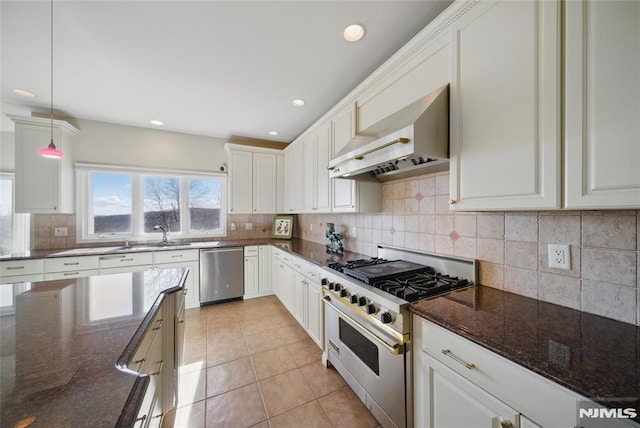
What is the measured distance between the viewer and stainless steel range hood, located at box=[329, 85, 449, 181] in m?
→ 1.19

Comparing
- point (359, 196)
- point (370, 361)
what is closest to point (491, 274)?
point (370, 361)

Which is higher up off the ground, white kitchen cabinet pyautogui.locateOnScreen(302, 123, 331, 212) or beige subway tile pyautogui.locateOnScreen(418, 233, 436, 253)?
white kitchen cabinet pyautogui.locateOnScreen(302, 123, 331, 212)

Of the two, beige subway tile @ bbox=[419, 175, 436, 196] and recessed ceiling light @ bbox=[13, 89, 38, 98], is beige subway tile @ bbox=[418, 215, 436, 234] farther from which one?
recessed ceiling light @ bbox=[13, 89, 38, 98]

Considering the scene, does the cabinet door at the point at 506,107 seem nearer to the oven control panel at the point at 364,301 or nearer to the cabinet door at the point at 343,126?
the oven control panel at the point at 364,301

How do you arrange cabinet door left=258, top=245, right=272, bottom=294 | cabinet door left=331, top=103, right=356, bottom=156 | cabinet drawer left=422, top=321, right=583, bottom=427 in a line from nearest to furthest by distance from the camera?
1. cabinet drawer left=422, top=321, right=583, bottom=427
2. cabinet door left=331, top=103, right=356, bottom=156
3. cabinet door left=258, top=245, right=272, bottom=294

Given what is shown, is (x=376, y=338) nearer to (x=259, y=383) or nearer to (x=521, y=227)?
(x=521, y=227)

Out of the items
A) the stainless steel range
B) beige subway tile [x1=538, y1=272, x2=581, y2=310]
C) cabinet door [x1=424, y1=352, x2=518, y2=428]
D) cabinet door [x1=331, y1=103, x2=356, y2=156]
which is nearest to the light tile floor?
the stainless steel range

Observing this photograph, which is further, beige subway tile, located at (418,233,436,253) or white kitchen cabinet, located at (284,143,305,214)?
white kitchen cabinet, located at (284,143,305,214)

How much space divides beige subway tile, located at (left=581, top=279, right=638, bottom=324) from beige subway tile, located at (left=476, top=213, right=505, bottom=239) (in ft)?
1.30

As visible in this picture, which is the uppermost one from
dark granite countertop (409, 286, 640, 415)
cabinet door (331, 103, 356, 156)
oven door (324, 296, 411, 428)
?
cabinet door (331, 103, 356, 156)

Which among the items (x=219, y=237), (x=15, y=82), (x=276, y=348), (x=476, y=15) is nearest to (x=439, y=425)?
(x=276, y=348)

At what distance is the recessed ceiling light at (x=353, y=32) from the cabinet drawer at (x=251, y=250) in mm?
2913

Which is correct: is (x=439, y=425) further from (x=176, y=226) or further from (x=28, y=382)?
(x=176, y=226)

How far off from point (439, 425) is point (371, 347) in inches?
19.2
